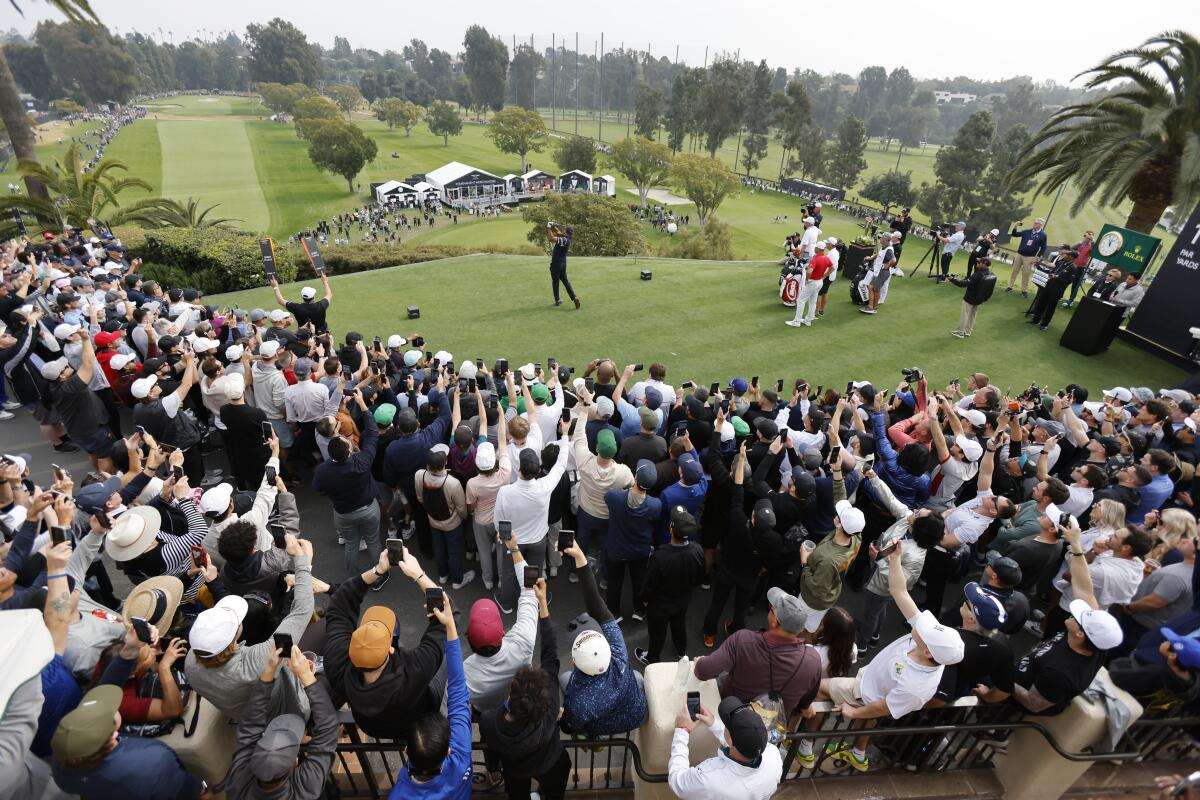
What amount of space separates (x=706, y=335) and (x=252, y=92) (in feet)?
630

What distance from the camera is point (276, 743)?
3182mm

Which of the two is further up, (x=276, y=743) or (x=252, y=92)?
(x=276, y=743)

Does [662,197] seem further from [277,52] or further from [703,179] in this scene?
[277,52]

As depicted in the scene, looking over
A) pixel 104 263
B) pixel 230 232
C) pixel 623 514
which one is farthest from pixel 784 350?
pixel 230 232

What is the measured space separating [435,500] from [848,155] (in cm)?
8767

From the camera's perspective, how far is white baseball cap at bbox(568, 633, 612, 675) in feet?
11.8

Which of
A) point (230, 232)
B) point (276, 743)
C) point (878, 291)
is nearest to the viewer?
point (276, 743)

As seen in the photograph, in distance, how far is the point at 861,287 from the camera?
14742 millimetres

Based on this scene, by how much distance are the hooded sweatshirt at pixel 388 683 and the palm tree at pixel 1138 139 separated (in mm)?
18120

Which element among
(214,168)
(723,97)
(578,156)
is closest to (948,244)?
(578,156)

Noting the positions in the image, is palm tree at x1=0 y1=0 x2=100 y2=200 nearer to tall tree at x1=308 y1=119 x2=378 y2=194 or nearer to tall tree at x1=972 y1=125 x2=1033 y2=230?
tall tree at x1=308 y1=119 x2=378 y2=194

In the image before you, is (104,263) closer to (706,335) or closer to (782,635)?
(706,335)

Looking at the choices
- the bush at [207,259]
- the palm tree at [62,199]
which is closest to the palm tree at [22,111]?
the palm tree at [62,199]

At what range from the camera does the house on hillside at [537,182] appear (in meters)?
72.7
